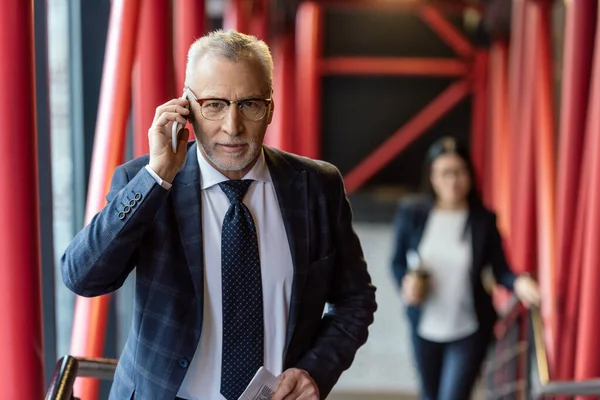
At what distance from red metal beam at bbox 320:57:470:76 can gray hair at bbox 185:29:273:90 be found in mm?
9026

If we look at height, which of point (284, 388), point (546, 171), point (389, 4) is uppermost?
point (389, 4)

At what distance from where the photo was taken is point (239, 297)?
2.07 metres

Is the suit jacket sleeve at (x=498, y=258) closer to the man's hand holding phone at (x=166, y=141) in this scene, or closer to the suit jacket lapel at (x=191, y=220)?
the suit jacket lapel at (x=191, y=220)

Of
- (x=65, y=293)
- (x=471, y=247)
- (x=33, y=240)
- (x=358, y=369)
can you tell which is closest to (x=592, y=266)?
(x=471, y=247)

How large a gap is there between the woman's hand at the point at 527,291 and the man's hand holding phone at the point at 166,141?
9.92 ft

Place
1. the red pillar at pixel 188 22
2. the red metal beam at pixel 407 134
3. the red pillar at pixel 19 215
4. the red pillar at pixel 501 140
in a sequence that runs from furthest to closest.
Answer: the red metal beam at pixel 407 134 < the red pillar at pixel 501 140 < the red pillar at pixel 188 22 < the red pillar at pixel 19 215

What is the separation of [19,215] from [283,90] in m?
6.42

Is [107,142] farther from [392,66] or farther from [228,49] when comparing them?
[392,66]

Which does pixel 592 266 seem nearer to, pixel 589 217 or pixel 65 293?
pixel 589 217

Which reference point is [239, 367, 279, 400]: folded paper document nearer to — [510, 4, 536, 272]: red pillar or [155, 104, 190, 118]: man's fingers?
[155, 104, 190, 118]: man's fingers

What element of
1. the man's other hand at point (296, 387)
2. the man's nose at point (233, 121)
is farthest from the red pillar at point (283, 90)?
the man's nose at point (233, 121)

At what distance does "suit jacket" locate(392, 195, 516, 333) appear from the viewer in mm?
4477

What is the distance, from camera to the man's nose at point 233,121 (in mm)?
1949

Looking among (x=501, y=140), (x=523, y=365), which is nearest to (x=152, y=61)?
(x=523, y=365)
